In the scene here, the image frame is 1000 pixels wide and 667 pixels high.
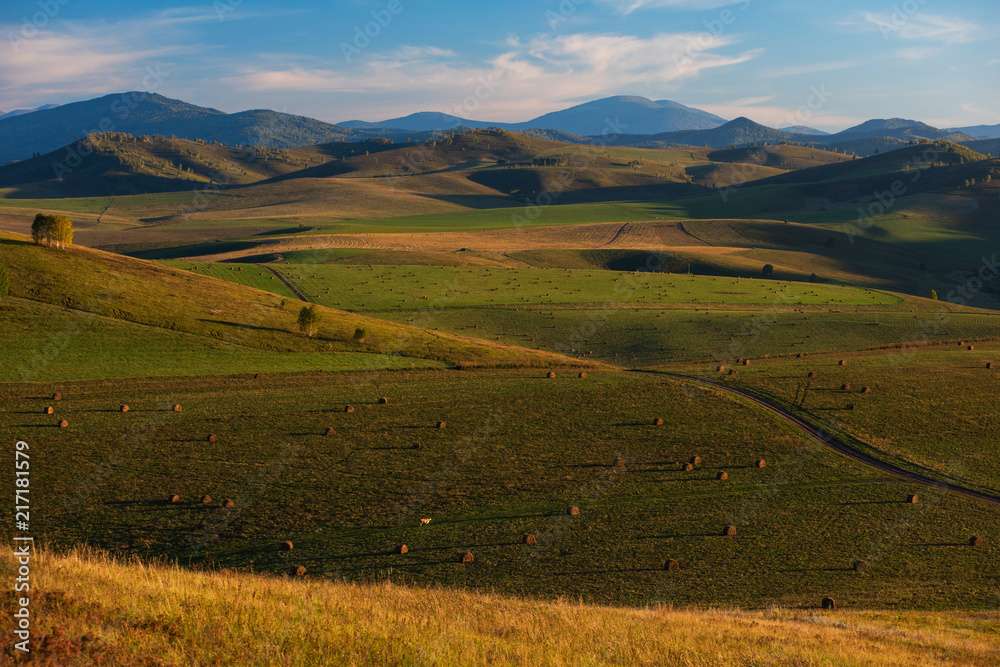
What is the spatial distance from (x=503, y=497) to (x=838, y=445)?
76.6ft

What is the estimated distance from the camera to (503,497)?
35125 millimetres

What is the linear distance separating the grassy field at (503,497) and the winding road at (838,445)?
1.28 meters

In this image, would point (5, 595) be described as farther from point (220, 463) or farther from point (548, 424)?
point (548, 424)

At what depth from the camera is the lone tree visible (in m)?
65.9

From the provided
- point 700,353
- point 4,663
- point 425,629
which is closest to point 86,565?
point 4,663

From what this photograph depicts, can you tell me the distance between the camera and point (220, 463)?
37094 mm

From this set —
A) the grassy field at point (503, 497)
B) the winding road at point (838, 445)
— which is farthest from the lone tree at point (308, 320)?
the winding road at point (838, 445)

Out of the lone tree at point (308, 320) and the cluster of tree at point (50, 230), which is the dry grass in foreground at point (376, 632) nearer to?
the lone tree at point (308, 320)

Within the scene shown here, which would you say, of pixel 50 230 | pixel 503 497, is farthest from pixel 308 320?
pixel 503 497

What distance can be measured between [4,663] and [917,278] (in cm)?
17934

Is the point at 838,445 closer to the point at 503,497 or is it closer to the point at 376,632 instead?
the point at 503,497

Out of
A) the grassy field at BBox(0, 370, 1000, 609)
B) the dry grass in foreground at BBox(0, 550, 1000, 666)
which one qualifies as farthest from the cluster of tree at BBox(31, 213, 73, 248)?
the dry grass in foreground at BBox(0, 550, 1000, 666)

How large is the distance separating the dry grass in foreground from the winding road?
700 inches

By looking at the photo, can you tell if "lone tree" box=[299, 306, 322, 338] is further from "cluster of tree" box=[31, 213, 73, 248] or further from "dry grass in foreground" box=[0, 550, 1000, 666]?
"dry grass in foreground" box=[0, 550, 1000, 666]
